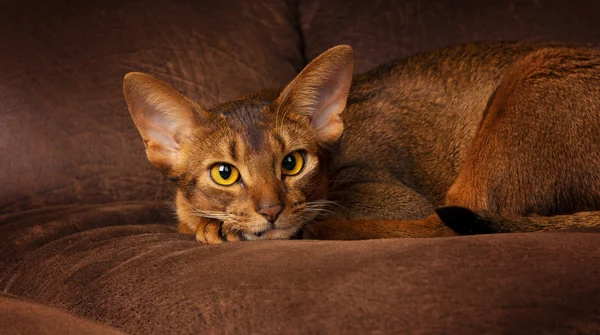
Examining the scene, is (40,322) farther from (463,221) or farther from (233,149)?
(463,221)

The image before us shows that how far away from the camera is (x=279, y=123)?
2010 mm

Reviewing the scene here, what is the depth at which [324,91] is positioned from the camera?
2117 millimetres

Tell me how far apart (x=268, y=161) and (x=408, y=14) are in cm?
135

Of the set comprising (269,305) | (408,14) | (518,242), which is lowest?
(269,305)

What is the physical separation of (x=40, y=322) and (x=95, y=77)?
1702 mm

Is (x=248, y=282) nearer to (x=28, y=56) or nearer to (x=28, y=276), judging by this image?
(x=28, y=276)

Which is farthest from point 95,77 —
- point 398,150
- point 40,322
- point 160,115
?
point 40,322

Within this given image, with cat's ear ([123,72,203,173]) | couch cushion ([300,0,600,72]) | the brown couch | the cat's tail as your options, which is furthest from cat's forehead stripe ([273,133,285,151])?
couch cushion ([300,0,600,72])

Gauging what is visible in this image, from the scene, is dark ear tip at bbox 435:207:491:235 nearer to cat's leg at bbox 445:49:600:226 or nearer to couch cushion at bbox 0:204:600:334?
cat's leg at bbox 445:49:600:226

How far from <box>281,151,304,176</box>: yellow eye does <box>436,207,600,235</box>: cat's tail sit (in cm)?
52

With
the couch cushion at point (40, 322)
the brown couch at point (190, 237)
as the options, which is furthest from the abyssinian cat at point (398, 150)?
the couch cushion at point (40, 322)

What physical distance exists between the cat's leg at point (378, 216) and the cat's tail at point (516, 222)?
163 millimetres

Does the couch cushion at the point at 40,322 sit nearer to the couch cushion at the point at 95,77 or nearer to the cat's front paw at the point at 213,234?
the cat's front paw at the point at 213,234

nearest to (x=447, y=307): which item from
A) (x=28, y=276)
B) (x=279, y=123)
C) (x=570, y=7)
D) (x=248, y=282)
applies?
(x=248, y=282)
